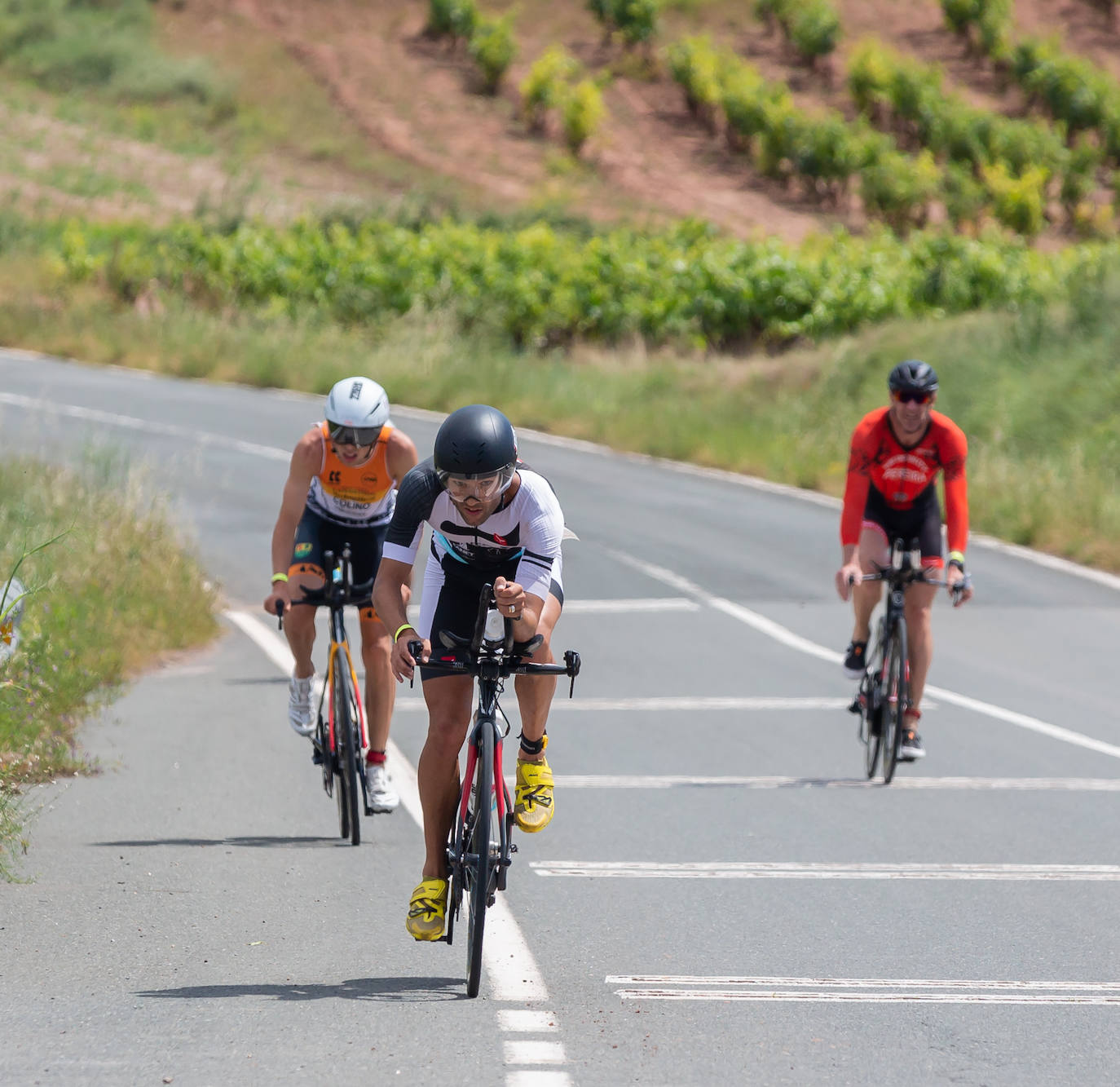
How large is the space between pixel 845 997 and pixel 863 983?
0.20 m

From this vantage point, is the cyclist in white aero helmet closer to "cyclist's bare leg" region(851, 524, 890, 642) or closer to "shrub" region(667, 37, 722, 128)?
"cyclist's bare leg" region(851, 524, 890, 642)

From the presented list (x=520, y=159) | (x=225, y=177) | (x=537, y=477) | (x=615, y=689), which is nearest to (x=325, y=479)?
(x=537, y=477)

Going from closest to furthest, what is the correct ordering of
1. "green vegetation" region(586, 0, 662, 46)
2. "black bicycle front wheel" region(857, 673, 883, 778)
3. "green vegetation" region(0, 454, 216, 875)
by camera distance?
"green vegetation" region(0, 454, 216, 875)
"black bicycle front wheel" region(857, 673, 883, 778)
"green vegetation" region(586, 0, 662, 46)

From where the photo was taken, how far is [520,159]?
77.5 m

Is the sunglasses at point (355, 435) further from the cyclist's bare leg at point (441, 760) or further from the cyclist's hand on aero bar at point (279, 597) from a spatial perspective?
the cyclist's bare leg at point (441, 760)

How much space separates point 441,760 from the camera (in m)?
6.14

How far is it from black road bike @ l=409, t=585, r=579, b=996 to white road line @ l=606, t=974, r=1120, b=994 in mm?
582

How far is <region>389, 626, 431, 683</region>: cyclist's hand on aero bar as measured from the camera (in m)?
5.77

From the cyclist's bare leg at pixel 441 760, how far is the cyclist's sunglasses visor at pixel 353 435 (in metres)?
2.14

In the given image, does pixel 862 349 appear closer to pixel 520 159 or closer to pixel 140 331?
pixel 140 331

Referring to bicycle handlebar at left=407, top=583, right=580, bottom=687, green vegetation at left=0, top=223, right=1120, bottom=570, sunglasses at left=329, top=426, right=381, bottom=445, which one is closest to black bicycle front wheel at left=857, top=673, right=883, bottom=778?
sunglasses at left=329, top=426, right=381, bottom=445

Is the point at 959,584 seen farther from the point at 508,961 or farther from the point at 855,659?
the point at 508,961

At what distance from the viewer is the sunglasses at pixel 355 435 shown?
26.4 ft

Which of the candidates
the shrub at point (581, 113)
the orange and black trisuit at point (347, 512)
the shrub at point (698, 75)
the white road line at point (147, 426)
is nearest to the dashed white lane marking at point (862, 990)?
the orange and black trisuit at point (347, 512)
